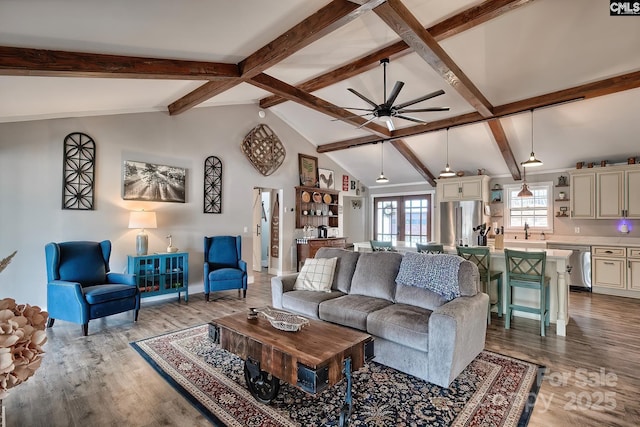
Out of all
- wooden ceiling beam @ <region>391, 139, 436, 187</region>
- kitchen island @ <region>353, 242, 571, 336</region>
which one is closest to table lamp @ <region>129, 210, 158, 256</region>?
kitchen island @ <region>353, 242, 571, 336</region>

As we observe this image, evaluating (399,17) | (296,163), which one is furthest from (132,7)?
(296,163)

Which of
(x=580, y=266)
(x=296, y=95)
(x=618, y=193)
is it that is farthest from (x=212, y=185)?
(x=618, y=193)

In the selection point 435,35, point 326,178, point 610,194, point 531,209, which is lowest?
point 531,209

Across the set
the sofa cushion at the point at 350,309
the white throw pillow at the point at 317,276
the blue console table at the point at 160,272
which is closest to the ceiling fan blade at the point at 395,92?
the white throw pillow at the point at 317,276

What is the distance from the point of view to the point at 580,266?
587 cm

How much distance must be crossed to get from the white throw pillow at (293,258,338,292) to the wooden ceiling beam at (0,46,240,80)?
2.51m

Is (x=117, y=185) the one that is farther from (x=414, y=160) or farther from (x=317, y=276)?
(x=414, y=160)

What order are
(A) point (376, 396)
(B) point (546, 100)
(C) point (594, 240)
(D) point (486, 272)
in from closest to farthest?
1. (A) point (376, 396)
2. (D) point (486, 272)
3. (B) point (546, 100)
4. (C) point (594, 240)

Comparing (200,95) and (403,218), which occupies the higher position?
(200,95)

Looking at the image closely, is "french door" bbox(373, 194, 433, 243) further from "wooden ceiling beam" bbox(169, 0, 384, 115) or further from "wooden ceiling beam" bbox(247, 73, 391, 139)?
"wooden ceiling beam" bbox(169, 0, 384, 115)

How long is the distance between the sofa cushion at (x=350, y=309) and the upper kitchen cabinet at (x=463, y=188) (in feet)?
16.5

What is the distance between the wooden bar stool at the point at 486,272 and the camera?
4023mm

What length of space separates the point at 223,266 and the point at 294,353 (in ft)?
12.0

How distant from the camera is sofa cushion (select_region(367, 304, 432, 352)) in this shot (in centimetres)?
251
